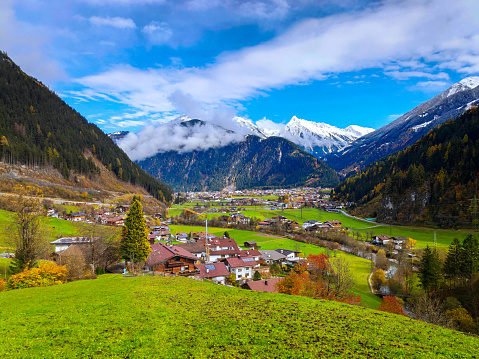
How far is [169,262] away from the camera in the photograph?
4019cm

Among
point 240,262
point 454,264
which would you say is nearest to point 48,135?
point 240,262

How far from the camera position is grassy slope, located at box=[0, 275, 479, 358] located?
971 centimetres

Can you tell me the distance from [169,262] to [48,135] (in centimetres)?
12015

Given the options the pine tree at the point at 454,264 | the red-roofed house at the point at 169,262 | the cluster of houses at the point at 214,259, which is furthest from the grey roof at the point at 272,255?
the pine tree at the point at 454,264

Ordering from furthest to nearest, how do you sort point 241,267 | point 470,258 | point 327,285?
point 241,267 < point 470,258 < point 327,285

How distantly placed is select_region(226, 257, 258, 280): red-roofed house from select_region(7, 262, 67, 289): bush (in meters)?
34.0

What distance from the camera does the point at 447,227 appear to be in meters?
78.9

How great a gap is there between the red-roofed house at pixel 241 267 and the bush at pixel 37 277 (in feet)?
112

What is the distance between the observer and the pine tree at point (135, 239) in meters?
33.7

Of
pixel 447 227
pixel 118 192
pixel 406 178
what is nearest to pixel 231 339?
pixel 447 227

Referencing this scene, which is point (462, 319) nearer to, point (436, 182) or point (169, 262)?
point (169, 262)

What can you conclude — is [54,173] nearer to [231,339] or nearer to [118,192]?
[118,192]

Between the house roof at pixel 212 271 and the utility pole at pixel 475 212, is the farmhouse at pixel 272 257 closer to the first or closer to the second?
the house roof at pixel 212 271

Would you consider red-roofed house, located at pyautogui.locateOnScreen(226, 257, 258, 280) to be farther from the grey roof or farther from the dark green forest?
the dark green forest
